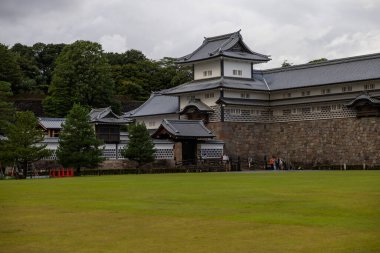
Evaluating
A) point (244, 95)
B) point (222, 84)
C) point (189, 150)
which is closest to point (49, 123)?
point (189, 150)

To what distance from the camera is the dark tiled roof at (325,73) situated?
58344 millimetres

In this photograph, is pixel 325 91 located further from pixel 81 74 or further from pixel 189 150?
pixel 81 74

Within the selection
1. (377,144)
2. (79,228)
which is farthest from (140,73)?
(79,228)

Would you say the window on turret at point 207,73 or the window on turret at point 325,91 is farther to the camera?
the window on turret at point 207,73

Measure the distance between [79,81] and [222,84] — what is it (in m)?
22.1

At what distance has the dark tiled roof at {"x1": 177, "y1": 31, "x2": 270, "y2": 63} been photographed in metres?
64.5

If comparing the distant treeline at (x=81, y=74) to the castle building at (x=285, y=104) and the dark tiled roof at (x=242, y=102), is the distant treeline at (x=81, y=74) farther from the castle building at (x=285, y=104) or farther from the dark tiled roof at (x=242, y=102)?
the dark tiled roof at (x=242, y=102)

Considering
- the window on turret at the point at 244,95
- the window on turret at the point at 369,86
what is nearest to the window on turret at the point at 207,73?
the window on turret at the point at 244,95

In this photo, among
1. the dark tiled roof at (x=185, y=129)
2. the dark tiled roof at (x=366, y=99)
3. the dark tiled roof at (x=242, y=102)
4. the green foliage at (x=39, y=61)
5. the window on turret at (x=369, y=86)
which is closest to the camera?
the dark tiled roof at (x=366, y=99)

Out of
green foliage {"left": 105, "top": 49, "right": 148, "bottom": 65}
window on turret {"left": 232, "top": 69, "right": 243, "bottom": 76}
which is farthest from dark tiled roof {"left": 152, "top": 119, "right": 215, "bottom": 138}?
green foliage {"left": 105, "top": 49, "right": 148, "bottom": 65}

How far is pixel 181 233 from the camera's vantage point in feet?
42.7

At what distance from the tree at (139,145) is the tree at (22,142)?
33.8 feet

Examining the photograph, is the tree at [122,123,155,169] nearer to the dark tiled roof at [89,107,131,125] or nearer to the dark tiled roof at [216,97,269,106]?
the dark tiled roof at [89,107,131,125]

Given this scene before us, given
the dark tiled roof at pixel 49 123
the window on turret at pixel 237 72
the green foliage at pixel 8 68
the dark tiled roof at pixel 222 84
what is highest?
the green foliage at pixel 8 68
